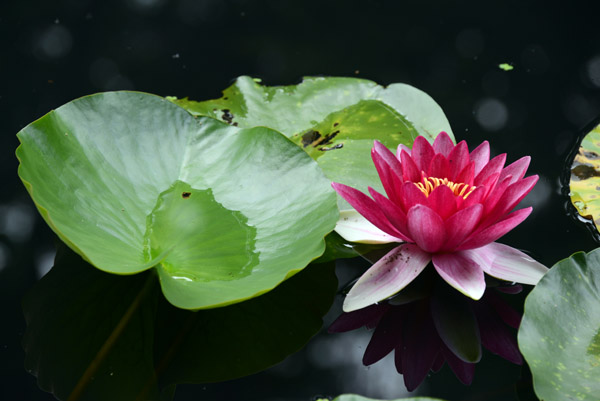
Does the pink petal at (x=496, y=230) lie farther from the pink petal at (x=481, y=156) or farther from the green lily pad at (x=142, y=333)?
the green lily pad at (x=142, y=333)

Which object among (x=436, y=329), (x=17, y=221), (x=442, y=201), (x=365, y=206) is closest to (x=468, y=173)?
(x=442, y=201)

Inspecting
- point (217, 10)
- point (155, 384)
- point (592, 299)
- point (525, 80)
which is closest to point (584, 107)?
point (525, 80)

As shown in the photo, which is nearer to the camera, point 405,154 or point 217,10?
point 405,154

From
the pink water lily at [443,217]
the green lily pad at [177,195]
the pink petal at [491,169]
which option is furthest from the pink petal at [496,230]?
the green lily pad at [177,195]

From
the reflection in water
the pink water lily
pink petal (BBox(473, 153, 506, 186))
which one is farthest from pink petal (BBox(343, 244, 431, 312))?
the reflection in water

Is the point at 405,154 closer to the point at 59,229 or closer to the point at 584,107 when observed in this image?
the point at 59,229
